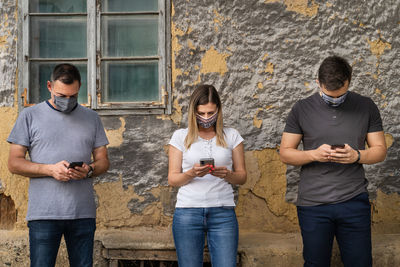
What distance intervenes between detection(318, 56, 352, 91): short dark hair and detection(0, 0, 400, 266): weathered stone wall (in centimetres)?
117

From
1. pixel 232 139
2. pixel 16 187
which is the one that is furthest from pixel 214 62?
pixel 16 187

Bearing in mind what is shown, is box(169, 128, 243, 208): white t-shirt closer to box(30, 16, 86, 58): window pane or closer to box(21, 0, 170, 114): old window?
box(21, 0, 170, 114): old window

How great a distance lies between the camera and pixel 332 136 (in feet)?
9.15

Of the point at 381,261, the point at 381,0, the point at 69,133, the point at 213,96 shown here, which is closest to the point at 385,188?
the point at 381,261

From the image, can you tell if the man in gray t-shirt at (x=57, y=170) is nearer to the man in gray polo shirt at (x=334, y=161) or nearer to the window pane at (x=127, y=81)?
the window pane at (x=127, y=81)

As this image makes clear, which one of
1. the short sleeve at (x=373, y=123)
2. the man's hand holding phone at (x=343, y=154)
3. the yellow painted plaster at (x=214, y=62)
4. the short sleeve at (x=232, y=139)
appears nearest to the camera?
the man's hand holding phone at (x=343, y=154)

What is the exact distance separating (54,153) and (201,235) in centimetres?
106

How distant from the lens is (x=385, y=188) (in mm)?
3801

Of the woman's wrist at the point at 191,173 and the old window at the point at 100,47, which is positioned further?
the old window at the point at 100,47

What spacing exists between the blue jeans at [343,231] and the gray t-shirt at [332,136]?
55 millimetres

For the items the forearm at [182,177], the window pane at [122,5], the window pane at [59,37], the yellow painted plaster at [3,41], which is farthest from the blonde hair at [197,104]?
the yellow painted plaster at [3,41]

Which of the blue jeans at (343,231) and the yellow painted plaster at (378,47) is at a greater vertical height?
the yellow painted plaster at (378,47)

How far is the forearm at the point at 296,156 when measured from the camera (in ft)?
9.07

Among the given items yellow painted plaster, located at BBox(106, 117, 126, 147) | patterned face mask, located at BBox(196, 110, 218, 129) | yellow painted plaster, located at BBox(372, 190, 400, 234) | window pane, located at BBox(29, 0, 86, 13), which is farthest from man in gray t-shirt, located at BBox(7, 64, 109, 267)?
yellow painted plaster, located at BBox(372, 190, 400, 234)
